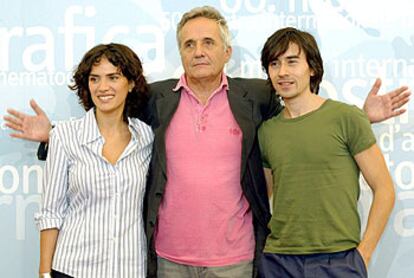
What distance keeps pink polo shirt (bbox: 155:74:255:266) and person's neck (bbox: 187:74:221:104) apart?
2.9 inches

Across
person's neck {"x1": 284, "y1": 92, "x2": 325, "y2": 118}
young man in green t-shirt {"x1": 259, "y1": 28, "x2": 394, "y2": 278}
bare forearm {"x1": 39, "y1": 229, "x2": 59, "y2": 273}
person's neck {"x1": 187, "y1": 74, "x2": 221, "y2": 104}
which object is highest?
person's neck {"x1": 187, "y1": 74, "x2": 221, "y2": 104}

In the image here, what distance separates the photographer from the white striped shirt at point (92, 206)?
5.57 ft

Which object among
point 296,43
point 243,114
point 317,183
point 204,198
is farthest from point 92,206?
point 296,43

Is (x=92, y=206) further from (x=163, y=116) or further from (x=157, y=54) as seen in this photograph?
(x=157, y=54)

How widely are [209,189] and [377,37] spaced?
0.98 m

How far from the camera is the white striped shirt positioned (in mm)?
1699

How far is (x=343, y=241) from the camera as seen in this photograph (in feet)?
5.26

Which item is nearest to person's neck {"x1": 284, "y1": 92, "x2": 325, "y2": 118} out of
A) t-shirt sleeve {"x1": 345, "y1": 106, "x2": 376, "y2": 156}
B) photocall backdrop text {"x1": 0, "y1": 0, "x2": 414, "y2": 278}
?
t-shirt sleeve {"x1": 345, "y1": 106, "x2": 376, "y2": 156}

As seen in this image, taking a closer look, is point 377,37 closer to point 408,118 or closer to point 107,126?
point 408,118

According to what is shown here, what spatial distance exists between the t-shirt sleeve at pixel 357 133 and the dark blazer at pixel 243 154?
0.34 m

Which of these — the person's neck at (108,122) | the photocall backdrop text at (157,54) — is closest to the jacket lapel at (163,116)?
the person's neck at (108,122)

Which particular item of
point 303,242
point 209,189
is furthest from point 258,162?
point 303,242

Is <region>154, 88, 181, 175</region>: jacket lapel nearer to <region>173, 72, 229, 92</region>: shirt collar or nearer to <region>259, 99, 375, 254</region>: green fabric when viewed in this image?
<region>173, 72, 229, 92</region>: shirt collar

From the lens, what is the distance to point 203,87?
1904 mm
